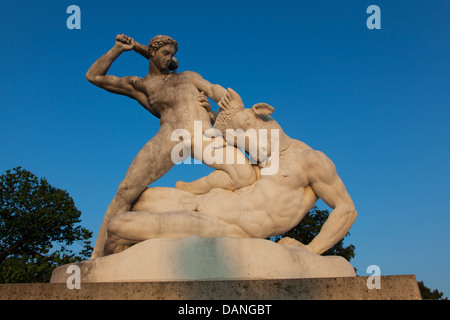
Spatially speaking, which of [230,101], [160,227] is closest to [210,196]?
[160,227]

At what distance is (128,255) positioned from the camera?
3.75 m

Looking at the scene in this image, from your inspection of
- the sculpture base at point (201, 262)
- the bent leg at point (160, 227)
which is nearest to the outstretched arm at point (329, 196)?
the sculpture base at point (201, 262)

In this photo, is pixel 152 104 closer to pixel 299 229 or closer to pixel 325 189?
pixel 325 189

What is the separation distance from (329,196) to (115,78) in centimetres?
323

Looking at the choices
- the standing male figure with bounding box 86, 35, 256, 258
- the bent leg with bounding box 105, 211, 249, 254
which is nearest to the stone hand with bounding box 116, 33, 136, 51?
the standing male figure with bounding box 86, 35, 256, 258

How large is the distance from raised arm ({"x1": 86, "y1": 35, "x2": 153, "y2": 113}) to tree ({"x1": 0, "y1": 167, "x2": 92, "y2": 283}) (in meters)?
10.7

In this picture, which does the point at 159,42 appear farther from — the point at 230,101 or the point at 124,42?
the point at 230,101

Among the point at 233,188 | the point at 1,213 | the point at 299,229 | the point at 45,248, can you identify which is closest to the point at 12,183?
the point at 1,213

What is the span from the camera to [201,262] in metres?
3.65

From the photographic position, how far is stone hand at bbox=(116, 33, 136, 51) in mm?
5441

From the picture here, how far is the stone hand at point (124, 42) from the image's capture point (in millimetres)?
5441

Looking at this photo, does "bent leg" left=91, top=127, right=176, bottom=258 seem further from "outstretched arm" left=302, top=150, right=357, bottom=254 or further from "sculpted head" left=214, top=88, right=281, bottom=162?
"outstretched arm" left=302, top=150, right=357, bottom=254

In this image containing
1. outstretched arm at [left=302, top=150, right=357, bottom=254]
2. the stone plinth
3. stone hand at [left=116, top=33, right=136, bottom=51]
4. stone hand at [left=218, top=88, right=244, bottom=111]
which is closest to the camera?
the stone plinth

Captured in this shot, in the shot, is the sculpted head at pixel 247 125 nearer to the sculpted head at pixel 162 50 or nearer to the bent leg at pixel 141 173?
the bent leg at pixel 141 173
